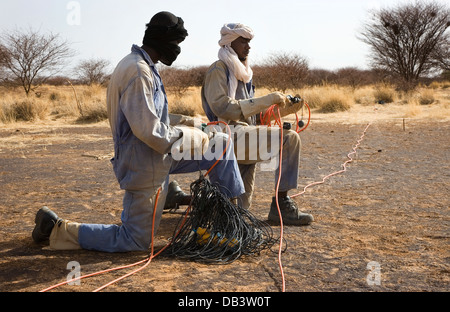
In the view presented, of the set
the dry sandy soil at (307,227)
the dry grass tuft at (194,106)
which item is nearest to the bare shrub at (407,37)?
the dry grass tuft at (194,106)

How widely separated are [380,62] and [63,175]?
79.8 feet

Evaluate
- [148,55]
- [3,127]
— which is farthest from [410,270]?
[3,127]

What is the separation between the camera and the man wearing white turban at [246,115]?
4.02m

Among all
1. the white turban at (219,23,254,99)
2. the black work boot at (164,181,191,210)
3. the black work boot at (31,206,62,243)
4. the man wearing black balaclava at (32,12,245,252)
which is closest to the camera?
the man wearing black balaclava at (32,12,245,252)

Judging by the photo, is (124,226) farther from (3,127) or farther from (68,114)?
(68,114)

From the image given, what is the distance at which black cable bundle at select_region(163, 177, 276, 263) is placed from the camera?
3.25m

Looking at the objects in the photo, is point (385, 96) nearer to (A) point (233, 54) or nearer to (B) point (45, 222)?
(A) point (233, 54)

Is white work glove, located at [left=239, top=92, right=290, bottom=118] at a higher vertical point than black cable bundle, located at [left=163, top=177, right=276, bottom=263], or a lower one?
higher

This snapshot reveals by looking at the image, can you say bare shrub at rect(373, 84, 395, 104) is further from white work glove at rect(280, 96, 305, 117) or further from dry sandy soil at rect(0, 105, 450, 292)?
white work glove at rect(280, 96, 305, 117)

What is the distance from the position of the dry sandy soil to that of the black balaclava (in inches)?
49.9

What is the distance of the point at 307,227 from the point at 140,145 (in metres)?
1.49

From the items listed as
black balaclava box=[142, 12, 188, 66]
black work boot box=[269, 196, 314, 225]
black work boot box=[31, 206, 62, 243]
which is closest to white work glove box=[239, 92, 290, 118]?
black work boot box=[269, 196, 314, 225]

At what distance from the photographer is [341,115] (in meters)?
15.2

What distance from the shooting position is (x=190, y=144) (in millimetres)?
3297
